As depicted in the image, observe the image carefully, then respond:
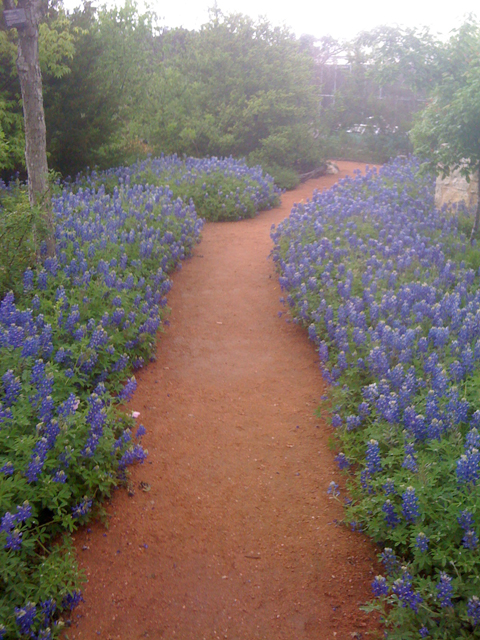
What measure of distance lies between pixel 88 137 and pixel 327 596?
9.97 metres

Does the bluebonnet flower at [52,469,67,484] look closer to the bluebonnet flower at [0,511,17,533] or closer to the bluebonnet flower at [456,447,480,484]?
the bluebonnet flower at [0,511,17,533]

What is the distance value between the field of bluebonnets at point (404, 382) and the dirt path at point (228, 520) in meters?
0.26

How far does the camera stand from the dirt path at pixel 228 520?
325 cm

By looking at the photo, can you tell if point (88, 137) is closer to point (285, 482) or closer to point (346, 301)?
point (346, 301)

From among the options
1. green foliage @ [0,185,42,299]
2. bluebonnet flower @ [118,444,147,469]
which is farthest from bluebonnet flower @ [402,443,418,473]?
green foliage @ [0,185,42,299]

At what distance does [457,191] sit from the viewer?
10617mm

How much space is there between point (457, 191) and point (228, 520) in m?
8.76

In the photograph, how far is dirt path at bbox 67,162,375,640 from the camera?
3.25m

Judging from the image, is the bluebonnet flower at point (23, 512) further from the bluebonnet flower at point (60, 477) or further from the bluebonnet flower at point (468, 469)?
the bluebonnet flower at point (468, 469)

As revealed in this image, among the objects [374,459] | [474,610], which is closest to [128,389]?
[374,459]

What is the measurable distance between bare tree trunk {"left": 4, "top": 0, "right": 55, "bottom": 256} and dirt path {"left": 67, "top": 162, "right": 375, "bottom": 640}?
2.05 meters

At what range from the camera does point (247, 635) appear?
317cm

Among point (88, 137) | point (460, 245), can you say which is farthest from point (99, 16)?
point (460, 245)

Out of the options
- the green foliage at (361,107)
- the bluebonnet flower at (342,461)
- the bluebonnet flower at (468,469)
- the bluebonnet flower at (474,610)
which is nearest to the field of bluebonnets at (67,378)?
the bluebonnet flower at (342,461)
